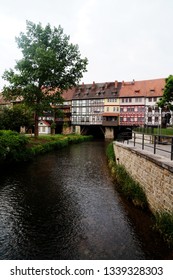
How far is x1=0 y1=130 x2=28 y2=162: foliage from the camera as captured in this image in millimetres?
17280

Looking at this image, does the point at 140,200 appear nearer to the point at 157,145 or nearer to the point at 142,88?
the point at 157,145

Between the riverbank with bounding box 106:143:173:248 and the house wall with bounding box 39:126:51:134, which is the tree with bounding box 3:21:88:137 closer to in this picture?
the riverbank with bounding box 106:143:173:248

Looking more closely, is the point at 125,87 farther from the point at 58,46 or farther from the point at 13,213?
the point at 13,213

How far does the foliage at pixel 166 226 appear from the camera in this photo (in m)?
6.40

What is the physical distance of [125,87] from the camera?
165 feet

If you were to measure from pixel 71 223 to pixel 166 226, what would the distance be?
11.5 feet

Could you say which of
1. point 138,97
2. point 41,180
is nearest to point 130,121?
point 138,97

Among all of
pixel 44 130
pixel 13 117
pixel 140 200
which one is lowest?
pixel 140 200

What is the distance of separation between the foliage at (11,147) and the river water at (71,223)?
3831mm

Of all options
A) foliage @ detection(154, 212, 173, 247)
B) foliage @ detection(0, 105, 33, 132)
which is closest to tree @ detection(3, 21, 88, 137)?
foliage @ detection(0, 105, 33, 132)

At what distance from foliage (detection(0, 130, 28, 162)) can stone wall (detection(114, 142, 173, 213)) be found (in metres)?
10.8

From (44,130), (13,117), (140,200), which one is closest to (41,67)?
(13,117)

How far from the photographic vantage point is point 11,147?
18.4 metres
